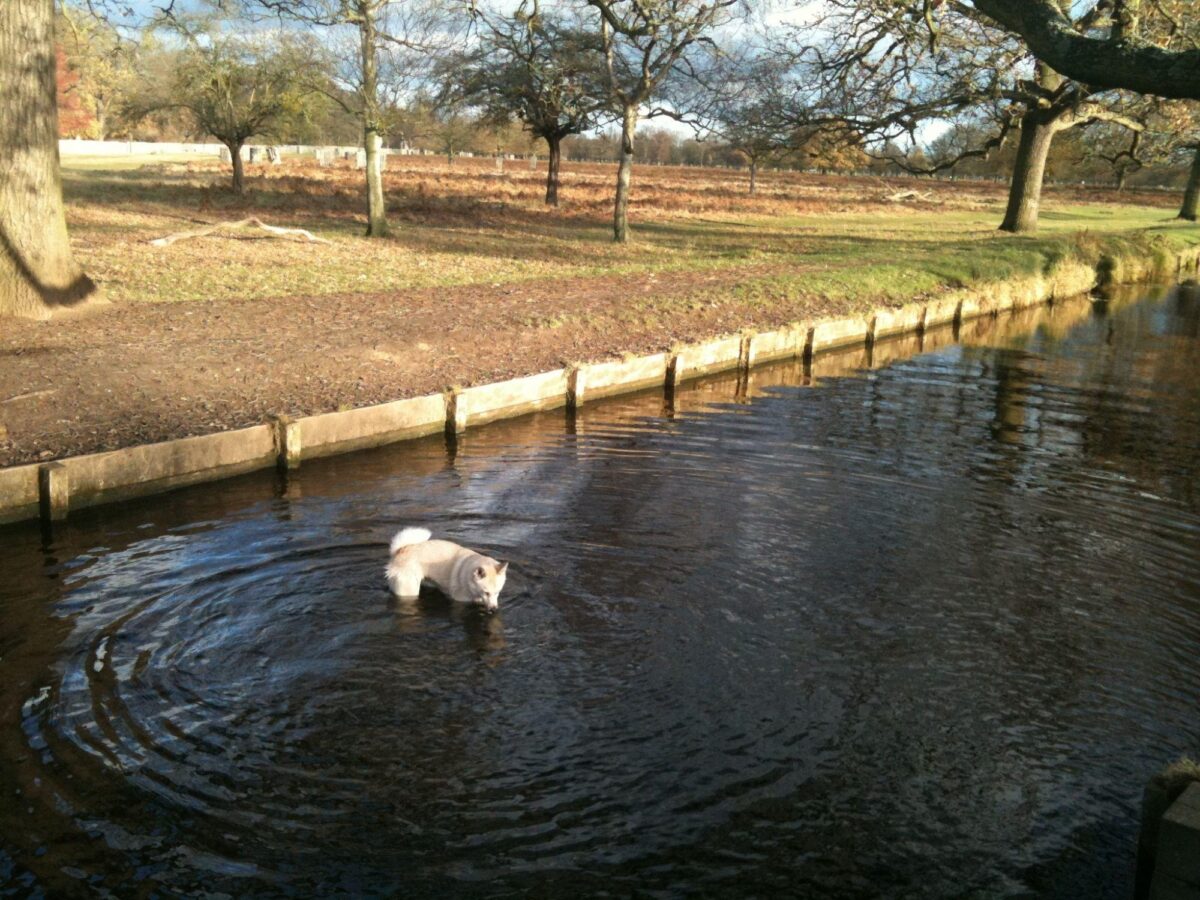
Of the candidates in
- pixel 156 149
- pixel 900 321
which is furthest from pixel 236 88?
pixel 156 149

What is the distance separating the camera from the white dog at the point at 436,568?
866 centimetres

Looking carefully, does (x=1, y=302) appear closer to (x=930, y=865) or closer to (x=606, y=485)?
(x=606, y=485)

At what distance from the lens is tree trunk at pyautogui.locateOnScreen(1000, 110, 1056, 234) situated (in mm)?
37750

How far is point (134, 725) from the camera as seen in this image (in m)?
6.97

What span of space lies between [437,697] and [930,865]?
135 inches

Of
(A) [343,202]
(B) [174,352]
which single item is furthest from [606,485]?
(A) [343,202]

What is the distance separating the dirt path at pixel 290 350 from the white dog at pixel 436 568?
455 cm

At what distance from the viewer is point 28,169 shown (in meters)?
16.5

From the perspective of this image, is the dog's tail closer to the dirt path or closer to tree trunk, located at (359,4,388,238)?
the dirt path

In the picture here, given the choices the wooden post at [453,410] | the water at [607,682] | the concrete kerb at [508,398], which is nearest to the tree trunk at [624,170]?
the concrete kerb at [508,398]

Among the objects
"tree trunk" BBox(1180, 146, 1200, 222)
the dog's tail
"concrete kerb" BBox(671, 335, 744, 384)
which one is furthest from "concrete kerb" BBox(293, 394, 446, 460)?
"tree trunk" BBox(1180, 146, 1200, 222)

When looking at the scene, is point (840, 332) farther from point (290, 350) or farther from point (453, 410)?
point (290, 350)

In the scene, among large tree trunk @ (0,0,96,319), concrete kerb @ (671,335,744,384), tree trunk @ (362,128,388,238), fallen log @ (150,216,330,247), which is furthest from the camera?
tree trunk @ (362,128,388,238)

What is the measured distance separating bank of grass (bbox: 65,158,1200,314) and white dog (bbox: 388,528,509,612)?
1179cm
